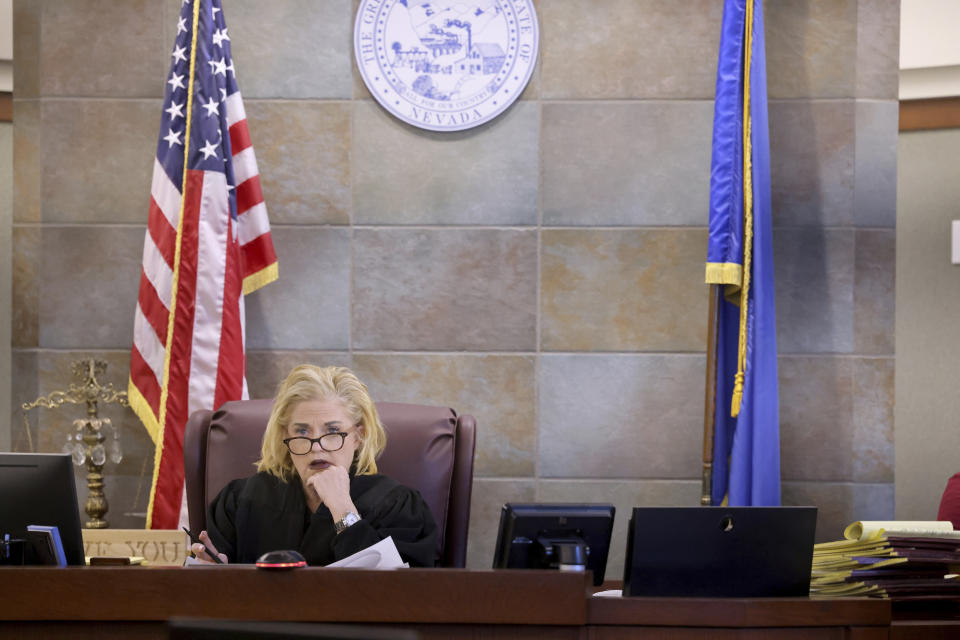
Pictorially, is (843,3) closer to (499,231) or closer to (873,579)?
A: (499,231)

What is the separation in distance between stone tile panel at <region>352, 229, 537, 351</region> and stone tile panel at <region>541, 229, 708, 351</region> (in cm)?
8

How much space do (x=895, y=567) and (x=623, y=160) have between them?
1.84 m

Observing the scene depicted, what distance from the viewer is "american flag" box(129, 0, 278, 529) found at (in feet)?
9.83

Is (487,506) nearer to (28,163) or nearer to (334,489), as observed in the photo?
(334,489)

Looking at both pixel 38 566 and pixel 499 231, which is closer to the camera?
pixel 38 566

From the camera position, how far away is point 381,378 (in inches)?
132

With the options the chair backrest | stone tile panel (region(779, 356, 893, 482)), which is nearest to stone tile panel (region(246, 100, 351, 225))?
the chair backrest

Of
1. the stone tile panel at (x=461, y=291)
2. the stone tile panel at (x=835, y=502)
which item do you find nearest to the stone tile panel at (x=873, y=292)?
the stone tile panel at (x=835, y=502)

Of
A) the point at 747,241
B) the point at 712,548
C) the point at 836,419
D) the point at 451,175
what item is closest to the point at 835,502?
the point at 836,419

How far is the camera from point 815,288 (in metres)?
3.32

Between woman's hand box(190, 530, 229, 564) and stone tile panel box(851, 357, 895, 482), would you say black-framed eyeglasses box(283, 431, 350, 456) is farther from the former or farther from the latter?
stone tile panel box(851, 357, 895, 482)

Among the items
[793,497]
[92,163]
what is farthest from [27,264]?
[793,497]

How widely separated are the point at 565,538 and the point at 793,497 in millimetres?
1789

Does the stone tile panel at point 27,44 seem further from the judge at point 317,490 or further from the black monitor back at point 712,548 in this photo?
the black monitor back at point 712,548
